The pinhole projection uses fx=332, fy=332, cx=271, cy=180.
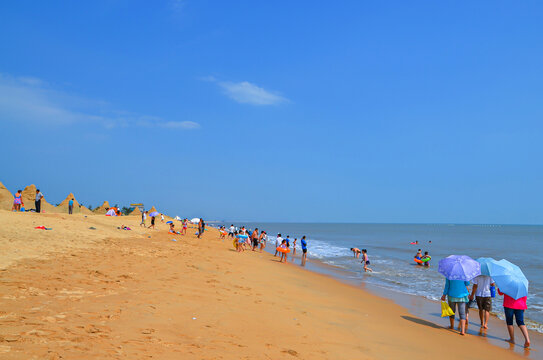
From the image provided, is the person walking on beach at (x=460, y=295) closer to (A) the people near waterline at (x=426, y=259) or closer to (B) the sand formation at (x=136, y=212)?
(A) the people near waterline at (x=426, y=259)

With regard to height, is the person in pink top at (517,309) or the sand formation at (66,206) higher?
the sand formation at (66,206)

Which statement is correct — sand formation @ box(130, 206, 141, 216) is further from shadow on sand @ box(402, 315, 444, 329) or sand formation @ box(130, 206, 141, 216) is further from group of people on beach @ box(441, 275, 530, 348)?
group of people on beach @ box(441, 275, 530, 348)

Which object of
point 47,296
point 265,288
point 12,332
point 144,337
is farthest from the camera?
point 265,288

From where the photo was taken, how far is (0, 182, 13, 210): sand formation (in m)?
26.9

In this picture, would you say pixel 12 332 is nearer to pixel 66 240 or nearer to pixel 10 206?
pixel 66 240

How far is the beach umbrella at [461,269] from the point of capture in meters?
8.27

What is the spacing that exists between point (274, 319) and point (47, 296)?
448 cm

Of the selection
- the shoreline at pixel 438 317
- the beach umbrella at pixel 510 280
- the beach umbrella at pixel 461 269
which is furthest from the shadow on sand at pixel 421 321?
the beach umbrella at pixel 510 280

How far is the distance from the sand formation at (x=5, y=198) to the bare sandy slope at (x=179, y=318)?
1925 centimetres

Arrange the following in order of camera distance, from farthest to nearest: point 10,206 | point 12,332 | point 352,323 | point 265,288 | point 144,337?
point 10,206
point 265,288
point 352,323
point 144,337
point 12,332

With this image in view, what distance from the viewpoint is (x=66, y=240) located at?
13.2 meters

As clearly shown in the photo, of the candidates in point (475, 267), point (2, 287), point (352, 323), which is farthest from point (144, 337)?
point (475, 267)

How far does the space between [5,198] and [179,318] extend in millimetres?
29285

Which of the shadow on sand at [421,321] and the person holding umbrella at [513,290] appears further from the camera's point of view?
the shadow on sand at [421,321]
